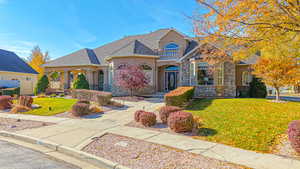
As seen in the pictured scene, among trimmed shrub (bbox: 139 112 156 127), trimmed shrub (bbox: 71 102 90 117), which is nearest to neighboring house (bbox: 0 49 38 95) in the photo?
trimmed shrub (bbox: 71 102 90 117)

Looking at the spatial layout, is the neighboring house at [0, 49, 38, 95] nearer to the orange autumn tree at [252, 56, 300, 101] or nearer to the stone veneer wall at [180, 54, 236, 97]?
the stone veneer wall at [180, 54, 236, 97]

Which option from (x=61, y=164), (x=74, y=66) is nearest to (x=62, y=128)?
(x=61, y=164)

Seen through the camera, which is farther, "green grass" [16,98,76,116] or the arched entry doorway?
the arched entry doorway

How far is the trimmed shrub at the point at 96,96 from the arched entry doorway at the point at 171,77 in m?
8.79

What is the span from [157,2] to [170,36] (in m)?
8.62

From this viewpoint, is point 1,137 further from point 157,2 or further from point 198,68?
point 198,68

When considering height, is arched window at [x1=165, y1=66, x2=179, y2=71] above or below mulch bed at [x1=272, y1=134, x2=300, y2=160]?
above

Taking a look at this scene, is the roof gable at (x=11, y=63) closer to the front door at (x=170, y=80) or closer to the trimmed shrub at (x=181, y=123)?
→ the front door at (x=170, y=80)

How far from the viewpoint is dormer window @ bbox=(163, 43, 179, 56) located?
19014mm

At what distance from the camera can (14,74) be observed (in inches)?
867

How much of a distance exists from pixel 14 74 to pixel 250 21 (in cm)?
2715

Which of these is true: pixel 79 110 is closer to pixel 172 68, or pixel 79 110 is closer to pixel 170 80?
pixel 170 80

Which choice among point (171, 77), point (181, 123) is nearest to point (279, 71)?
point (181, 123)

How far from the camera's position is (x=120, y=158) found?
163 inches
